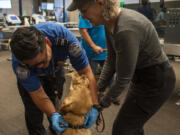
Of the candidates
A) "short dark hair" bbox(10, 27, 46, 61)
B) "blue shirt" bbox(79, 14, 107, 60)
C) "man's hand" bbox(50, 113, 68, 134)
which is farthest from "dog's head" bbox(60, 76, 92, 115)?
"blue shirt" bbox(79, 14, 107, 60)

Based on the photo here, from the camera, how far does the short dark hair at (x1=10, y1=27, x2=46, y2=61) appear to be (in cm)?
98

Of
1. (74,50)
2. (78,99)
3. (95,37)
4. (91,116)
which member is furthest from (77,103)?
(95,37)

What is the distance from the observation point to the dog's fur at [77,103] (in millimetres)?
1187

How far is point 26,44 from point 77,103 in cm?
49

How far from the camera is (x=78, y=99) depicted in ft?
3.92

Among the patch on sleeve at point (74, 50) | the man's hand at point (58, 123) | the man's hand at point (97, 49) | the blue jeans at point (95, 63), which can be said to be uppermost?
the patch on sleeve at point (74, 50)

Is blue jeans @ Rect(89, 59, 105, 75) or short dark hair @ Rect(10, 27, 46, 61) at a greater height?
short dark hair @ Rect(10, 27, 46, 61)

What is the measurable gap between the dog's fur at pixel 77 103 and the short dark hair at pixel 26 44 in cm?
35

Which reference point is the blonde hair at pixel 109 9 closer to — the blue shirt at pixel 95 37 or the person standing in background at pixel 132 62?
the person standing in background at pixel 132 62

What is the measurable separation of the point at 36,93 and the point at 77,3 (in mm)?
710

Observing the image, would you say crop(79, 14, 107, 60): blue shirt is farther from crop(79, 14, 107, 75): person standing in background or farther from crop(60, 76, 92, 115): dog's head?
crop(60, 76, 92, 115): dog's head

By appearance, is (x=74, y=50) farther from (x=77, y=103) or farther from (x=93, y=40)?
(x=93, y=40)

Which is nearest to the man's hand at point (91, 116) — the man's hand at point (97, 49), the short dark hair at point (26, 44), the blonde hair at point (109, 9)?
the short dark hair at point (26, 44)

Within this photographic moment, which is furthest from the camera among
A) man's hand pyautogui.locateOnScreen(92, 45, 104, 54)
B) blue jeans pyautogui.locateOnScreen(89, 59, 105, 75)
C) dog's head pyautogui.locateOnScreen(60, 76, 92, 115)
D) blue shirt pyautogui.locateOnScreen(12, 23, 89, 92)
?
blue jeans pyautogui.locateOnScreen(89, 59, 105, 75)
